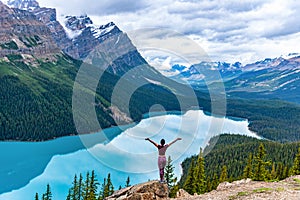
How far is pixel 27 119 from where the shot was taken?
157000 mm

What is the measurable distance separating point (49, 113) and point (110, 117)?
123 ft

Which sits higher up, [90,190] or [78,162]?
[78,162]

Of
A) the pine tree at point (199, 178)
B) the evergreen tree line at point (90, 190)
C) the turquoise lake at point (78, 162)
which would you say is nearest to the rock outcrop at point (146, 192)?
the pine tree at point (199, 178)

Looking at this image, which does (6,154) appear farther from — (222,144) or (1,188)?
(222,144)

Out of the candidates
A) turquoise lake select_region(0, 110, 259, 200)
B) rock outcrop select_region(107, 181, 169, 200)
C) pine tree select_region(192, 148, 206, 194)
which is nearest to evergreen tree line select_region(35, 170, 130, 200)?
turquoise lake select_region(0, 110, 259, 200)

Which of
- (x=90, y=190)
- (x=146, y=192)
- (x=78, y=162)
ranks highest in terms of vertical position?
(x=78, y=162)

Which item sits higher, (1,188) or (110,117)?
(110,117)

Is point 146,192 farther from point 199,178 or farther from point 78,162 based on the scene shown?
point 78,162

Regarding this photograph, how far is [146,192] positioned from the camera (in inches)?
766

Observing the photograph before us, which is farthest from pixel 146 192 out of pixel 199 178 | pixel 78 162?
pixel 78 162

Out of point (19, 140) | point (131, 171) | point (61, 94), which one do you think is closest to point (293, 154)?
point (131, 171)

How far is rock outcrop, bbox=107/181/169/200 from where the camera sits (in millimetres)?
19219

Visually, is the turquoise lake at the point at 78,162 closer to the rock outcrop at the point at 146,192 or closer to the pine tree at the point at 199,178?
the pine tree at the point at 199,178

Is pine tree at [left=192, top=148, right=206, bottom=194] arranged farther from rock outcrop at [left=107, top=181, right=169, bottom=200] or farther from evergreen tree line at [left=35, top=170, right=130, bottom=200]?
rock outcrop at [left=107, top=181, right=169, bottom=200]
